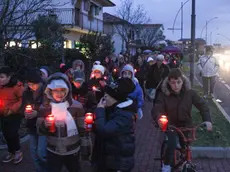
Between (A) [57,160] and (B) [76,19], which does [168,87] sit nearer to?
(A) [57,160]

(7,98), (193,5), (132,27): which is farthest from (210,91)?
(132,27)

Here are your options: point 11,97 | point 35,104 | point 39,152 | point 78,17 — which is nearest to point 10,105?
point 11,97

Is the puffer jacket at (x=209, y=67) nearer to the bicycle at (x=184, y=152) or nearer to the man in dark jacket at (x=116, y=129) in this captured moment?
the bicycle at (x=184, y=152)

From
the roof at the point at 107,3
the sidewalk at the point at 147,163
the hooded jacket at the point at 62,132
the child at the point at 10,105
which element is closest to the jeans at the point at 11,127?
the child at the point at 10,105

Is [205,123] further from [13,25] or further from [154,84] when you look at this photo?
[154,84]

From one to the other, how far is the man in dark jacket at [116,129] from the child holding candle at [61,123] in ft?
1.01

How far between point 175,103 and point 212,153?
2262 millimetres

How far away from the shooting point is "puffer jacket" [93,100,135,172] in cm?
411

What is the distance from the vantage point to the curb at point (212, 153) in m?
7.00

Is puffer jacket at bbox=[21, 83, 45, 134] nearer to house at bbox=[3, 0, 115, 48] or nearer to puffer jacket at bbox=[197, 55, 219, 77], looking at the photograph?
puffer jacket at bbox=[197, 55, 219, 77]

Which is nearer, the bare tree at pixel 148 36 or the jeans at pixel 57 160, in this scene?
the jeans at pixel 57 160

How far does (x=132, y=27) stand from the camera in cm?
4147

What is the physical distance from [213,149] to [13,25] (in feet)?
16.7

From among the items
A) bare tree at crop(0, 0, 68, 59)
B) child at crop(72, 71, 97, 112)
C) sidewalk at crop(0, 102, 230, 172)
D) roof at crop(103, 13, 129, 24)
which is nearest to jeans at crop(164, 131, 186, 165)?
sidewalk at crop(0, 102, 230, 172)
